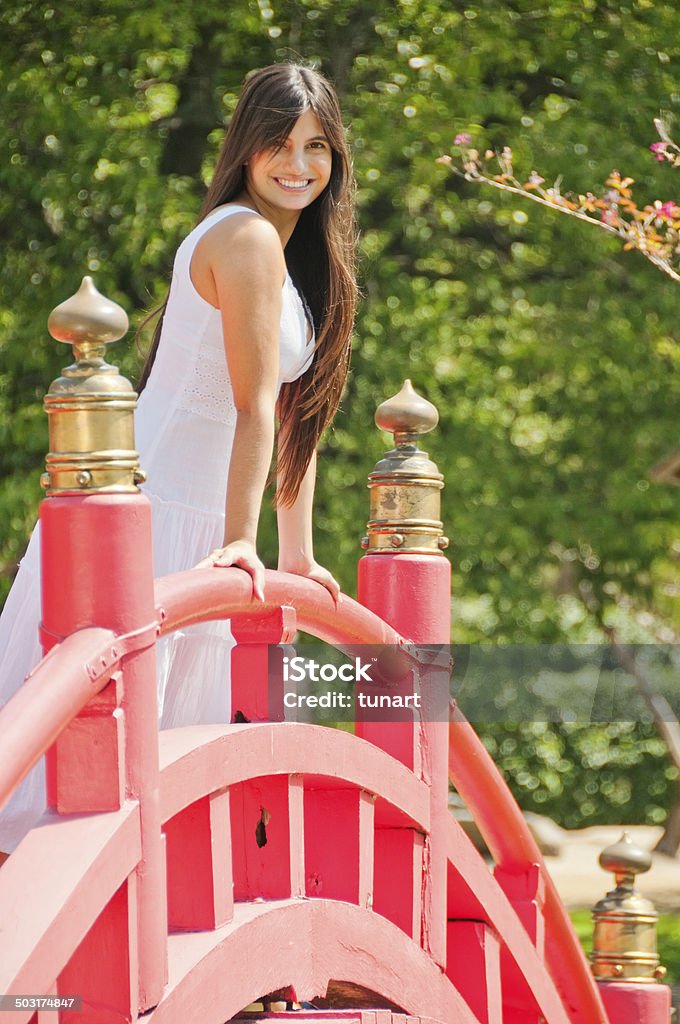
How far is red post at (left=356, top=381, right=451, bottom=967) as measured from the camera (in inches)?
120

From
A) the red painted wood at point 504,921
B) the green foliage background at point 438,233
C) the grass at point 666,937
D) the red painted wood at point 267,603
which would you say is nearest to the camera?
the red painted wood at point 267,603

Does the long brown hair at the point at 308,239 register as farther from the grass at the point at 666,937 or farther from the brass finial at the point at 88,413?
the grass at the point at 666,937

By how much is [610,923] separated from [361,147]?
451 cm

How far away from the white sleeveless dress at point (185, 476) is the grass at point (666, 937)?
19.1 feet

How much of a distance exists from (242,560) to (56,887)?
714 mm

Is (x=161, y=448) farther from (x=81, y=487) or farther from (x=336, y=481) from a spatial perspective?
(x=336, y=481)

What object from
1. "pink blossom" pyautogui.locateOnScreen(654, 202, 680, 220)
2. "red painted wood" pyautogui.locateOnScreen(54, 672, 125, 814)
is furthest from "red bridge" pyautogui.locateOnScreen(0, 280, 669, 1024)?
"pink blossom" pyautogui.locateOnScreen(654, 202, 680, 220)

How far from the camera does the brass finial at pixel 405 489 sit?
305 centimetres

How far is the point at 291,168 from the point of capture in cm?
265

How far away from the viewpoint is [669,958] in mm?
8422

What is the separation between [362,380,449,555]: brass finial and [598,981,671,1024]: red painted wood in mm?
1905

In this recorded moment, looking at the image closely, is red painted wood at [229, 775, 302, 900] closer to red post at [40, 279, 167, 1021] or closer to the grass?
red post at [40, 279, 167, 1021]

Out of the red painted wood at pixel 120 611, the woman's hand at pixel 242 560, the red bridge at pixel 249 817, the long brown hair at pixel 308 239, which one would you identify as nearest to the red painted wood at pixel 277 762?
the red bridge at pixel 249 817

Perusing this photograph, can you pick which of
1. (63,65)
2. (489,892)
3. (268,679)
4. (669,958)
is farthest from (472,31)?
(268,679)
